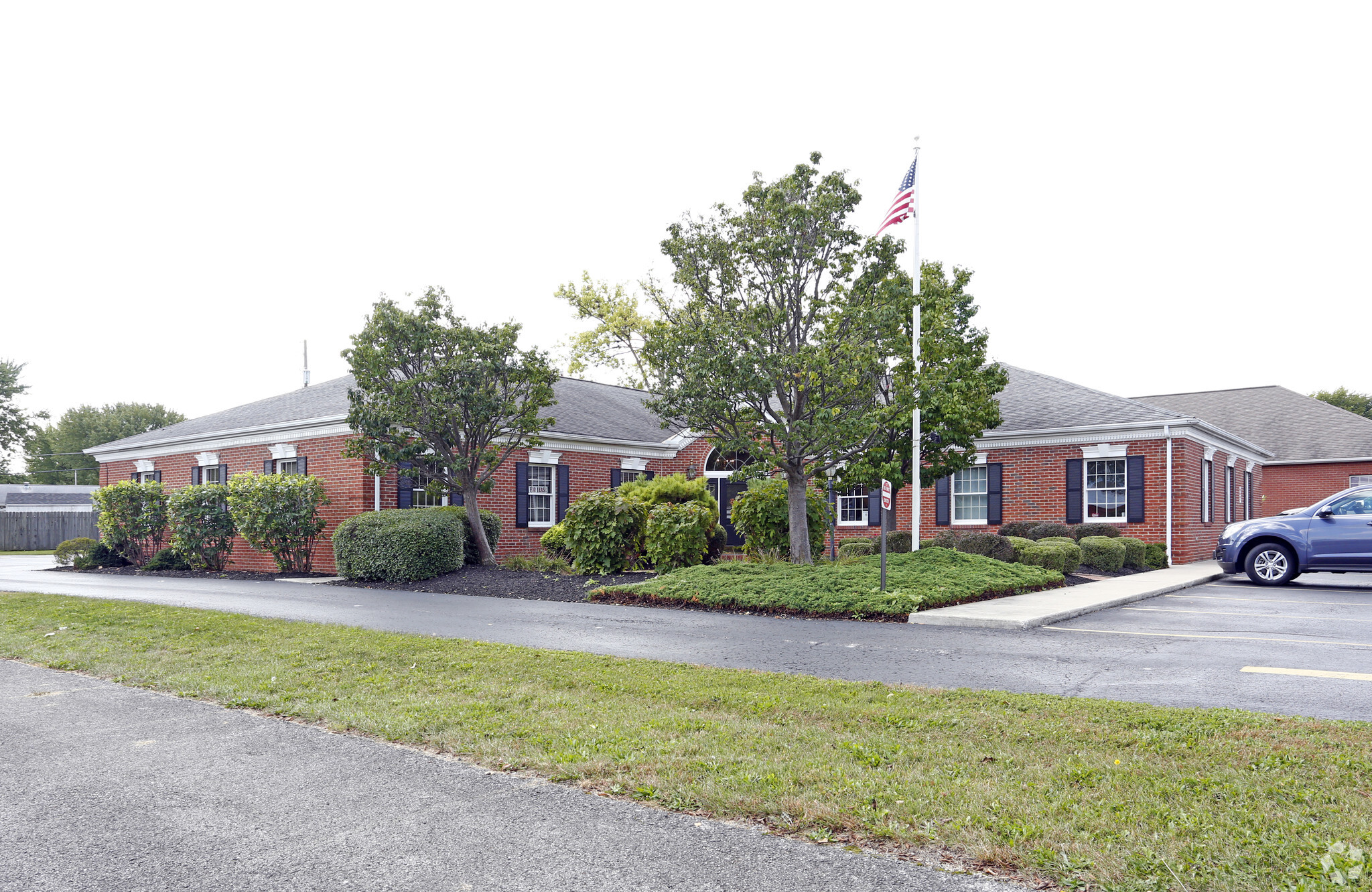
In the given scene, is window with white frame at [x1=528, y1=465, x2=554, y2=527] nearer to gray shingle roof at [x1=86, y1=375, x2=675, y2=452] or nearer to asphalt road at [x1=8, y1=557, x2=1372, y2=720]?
gray shingle roof at [x1=86, y1=375, x2=675, y2=452]

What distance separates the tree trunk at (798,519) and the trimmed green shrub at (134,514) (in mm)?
15566

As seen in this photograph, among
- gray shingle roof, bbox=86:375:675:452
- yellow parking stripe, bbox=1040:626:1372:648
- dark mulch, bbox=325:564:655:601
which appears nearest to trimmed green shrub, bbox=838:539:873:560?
dark mulch, bbox=325:564:655:601

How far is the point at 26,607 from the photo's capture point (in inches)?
493

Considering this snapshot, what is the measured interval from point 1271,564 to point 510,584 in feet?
44.7

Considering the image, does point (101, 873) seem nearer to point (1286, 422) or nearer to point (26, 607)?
point (26, 607)

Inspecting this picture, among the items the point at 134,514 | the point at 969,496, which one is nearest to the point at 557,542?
the point at 969,496

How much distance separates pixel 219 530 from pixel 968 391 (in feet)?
55.4

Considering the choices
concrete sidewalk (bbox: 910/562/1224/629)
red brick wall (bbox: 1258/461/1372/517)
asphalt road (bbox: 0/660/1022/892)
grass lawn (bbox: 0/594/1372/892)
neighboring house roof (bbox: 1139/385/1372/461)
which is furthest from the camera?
neighboring house roof (bbox: 1139/385/1372/461)

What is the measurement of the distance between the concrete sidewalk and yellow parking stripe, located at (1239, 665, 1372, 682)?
2.89 meters

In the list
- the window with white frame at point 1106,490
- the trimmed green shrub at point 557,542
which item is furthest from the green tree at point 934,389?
the trimmed green shrub at point 557,542

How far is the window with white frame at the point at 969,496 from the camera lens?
78.4 ft

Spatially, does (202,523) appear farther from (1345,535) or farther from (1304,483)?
(1304,483)

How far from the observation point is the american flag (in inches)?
644

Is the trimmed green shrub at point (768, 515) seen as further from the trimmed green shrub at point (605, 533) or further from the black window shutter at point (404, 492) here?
the black window shutter at point (404, 492)
